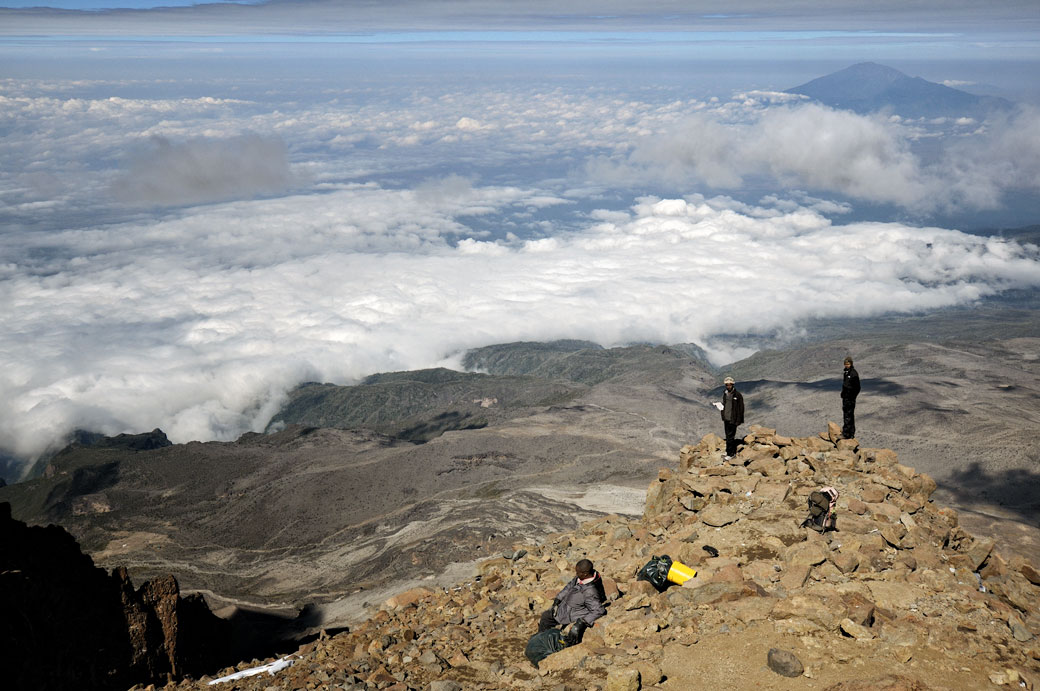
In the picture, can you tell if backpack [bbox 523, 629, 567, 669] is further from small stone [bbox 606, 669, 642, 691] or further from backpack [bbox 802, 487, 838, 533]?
backpack [bbox 802, 487, 838, 533]

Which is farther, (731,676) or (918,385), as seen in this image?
(918,385)

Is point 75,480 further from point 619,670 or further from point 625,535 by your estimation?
point 619,670

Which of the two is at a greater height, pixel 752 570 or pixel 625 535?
pixel 752 570

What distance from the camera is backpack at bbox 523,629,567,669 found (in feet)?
50.1

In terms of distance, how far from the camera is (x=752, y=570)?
17.0 metres

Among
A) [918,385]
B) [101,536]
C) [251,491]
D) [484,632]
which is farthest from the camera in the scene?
[918,385]

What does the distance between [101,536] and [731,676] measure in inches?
2632

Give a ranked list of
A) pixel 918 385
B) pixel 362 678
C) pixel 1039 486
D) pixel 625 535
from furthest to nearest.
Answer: pixel 918 385
pixel 1039 486
pixel 625 535
pixel 362 678

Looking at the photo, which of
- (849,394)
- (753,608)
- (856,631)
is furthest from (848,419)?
(856,631)

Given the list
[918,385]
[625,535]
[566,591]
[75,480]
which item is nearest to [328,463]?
[75,480]

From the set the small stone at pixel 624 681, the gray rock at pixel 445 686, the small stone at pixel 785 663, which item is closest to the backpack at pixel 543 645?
the gray rock at pixel 445 686

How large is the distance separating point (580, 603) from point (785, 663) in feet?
15.8

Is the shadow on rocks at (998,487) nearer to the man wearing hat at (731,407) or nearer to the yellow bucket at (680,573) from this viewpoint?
the man wearing hat at (731,407)

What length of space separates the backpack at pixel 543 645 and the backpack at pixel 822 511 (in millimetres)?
8308
